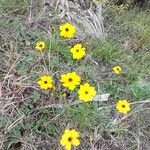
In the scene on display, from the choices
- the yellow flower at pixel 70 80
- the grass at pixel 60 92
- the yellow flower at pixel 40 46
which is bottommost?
the grass at pixel 60 92

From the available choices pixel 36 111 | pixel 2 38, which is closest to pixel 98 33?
pixel 2 38

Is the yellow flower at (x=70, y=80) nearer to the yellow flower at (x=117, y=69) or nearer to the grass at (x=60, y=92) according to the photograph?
the grass at (x=60, y=92)

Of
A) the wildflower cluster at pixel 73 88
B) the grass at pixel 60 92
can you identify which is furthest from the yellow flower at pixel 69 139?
the grass at pixel 60 92

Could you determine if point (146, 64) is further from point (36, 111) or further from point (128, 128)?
point (36, 111)

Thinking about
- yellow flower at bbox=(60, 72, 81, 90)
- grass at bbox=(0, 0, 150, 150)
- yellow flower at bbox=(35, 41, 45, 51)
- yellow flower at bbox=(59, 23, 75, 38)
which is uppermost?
yellow flower at bbox=(59, 23, 75, 38)

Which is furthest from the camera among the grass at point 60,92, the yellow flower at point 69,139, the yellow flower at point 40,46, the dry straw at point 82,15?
the dry straw at point 82,15

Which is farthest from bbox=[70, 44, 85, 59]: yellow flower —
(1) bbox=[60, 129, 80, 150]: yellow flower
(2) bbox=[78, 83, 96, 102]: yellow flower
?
(1) bbox=[60, 129, 80, 150]: yellow flower

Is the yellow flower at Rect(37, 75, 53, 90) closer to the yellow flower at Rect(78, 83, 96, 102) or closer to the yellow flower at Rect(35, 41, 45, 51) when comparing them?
the yellow flower at Rect(78, 83, 96, 102)

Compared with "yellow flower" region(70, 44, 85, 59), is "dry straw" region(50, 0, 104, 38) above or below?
below
